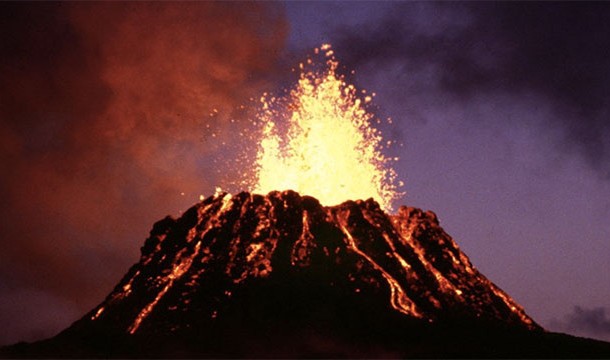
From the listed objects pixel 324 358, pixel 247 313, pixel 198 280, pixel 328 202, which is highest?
pixel 328 202

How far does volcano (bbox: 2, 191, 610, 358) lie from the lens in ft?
252

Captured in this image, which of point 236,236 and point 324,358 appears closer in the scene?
point 324,358

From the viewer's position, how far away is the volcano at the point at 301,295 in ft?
252

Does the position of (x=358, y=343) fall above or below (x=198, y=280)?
below

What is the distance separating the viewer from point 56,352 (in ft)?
266

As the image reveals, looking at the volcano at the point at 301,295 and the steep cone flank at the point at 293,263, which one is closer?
the volcano at the point at 301,295

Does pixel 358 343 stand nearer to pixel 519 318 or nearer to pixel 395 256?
pixel 395 256

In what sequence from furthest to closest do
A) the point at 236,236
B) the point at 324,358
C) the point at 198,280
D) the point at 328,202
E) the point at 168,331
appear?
1. the point at 328,202
2. the point at 236,236
3. the point at 198,280
4. the point at 168,331
5. the point at 324,358

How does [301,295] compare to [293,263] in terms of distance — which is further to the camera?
[293,263]

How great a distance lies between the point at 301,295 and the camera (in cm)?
8312

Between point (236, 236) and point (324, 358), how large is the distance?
23590mm

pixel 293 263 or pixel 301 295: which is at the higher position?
pixel 293 263

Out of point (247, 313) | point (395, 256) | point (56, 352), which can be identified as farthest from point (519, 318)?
point (56, 352)

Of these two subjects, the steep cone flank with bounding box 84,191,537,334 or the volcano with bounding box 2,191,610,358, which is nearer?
the volcano with bounding box 2,191,610,358
